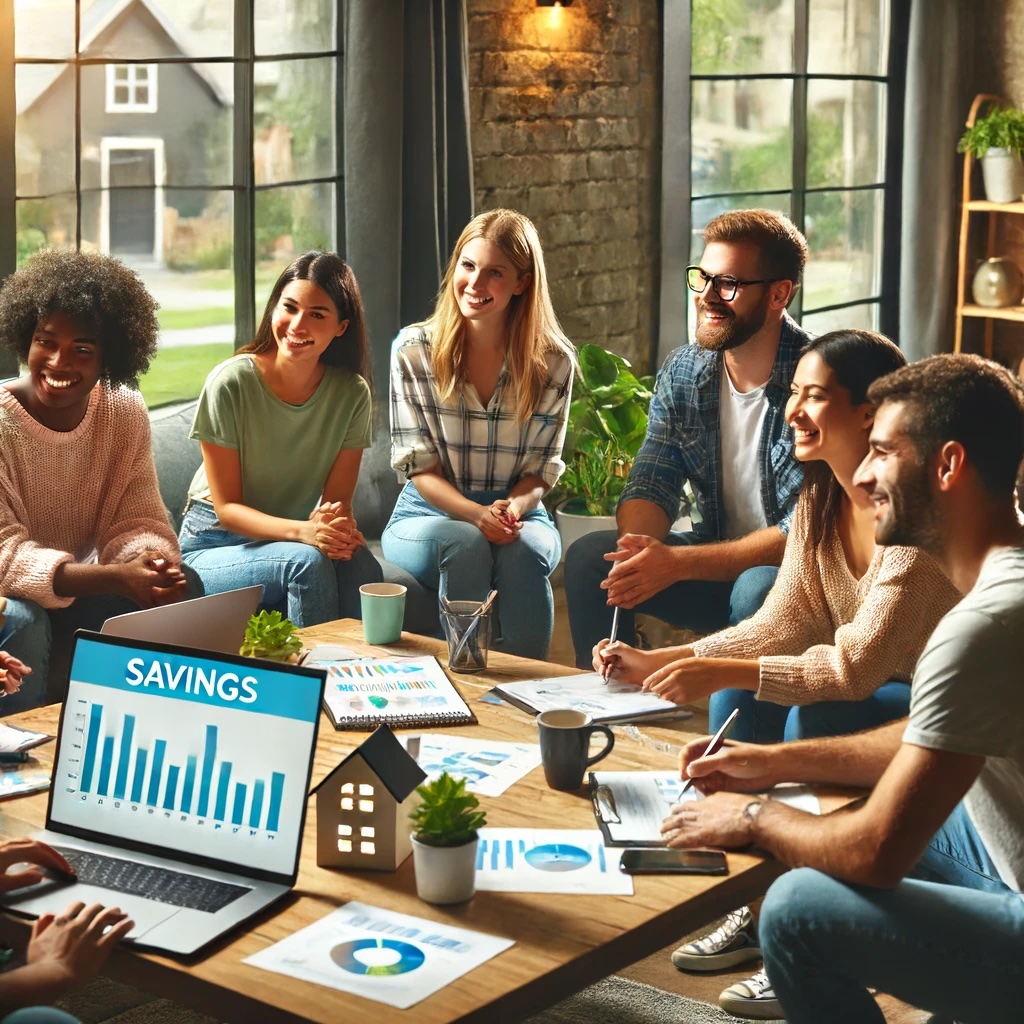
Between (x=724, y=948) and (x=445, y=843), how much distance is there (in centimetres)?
105

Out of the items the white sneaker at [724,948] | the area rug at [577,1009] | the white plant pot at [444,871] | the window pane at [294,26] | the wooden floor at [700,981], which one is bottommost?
the wooden floor at [700,981]

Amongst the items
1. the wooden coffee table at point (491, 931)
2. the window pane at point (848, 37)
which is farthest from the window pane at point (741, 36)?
the wooden coffee table at point (491, 931)

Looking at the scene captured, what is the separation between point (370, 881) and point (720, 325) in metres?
1.85

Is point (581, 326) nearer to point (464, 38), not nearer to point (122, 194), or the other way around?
point (464, 38)

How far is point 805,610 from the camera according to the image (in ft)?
8.52

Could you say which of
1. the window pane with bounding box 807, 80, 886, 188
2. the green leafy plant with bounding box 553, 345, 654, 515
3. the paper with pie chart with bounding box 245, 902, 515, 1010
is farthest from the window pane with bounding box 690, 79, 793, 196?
the paper with pie chart with bounding box 245, 902, 515, 1010

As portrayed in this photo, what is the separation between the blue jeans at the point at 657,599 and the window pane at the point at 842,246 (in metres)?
2.87

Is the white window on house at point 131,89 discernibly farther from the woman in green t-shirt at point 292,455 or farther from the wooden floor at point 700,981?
the wooden floor at point 700,981

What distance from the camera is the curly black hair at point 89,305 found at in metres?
3.07

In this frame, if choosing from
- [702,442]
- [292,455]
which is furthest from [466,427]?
[702,442]

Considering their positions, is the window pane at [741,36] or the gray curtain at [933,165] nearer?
the window pane at [741,36]

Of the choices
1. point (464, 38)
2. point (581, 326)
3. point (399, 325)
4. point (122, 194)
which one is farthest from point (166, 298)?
point (581, 326)

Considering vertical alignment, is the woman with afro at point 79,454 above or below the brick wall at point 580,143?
below

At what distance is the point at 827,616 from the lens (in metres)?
2.59
